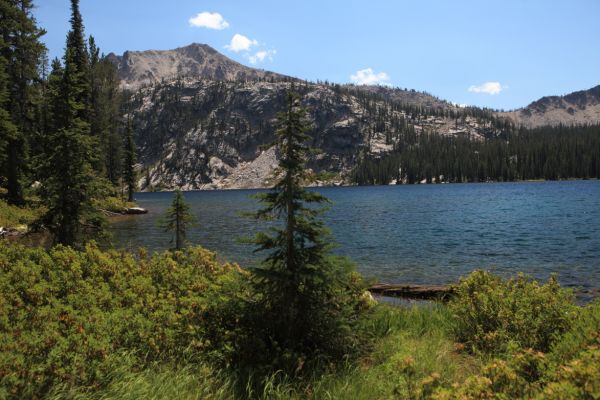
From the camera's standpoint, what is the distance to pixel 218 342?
8.14m

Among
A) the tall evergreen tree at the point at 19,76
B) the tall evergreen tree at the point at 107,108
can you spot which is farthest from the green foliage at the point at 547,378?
the tall evergreen tree at the point at 107,108

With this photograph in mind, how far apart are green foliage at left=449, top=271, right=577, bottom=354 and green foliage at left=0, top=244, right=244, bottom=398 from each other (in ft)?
18.3

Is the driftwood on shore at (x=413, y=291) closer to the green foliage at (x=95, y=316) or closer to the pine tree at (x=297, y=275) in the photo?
the green foliage at (x=95, y=316)

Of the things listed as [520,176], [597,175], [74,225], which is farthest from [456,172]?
[74,225]

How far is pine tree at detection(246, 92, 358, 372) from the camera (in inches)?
320

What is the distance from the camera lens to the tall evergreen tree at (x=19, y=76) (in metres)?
35.4

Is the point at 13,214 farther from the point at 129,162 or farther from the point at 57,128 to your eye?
the point at 129,162

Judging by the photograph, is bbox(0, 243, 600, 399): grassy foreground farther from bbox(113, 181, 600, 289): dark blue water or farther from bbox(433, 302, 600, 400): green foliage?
bbox(113, 181, 600, 289): dark blue water

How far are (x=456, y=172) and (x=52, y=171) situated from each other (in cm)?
19885

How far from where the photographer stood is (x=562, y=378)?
4.59 m

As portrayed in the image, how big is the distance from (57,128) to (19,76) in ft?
90.6

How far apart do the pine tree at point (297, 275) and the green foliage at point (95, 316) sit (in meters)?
1.12

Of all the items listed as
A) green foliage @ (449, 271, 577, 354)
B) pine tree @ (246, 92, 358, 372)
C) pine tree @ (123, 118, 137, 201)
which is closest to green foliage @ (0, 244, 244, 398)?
pine tree @ (246, 92, 358, 372)

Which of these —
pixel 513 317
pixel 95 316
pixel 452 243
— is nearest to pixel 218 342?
pixel 95 316
